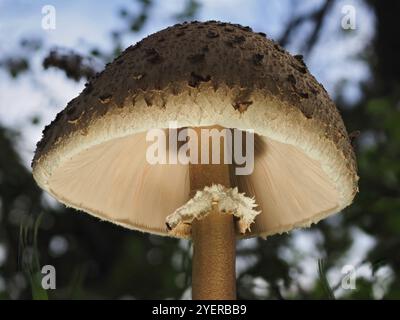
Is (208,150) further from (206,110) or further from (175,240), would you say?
(175,240)

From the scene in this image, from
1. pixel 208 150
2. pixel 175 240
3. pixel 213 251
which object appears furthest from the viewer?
pixel 175 240

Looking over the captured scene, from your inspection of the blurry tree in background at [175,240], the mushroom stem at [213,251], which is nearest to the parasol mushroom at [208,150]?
the mushroom stem at [213,251]

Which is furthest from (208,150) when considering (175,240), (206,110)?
(175,240)

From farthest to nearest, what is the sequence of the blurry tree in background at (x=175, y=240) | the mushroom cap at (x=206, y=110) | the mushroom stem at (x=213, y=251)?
the blurry tree in background at (x=175, y=240) → the mushroom stem at (x=213, y=251) → the mushroom cap at (x=206, y=110)

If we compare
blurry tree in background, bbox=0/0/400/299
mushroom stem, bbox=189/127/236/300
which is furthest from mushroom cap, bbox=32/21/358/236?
blurry tree in background, bbox=0/0/400/299

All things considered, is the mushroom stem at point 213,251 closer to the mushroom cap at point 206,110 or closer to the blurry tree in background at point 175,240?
the mushroom cap at point 206,110

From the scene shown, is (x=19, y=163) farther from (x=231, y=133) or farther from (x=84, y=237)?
(x=231, y=133)
